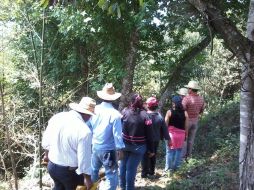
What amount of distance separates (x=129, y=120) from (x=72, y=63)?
7.25m

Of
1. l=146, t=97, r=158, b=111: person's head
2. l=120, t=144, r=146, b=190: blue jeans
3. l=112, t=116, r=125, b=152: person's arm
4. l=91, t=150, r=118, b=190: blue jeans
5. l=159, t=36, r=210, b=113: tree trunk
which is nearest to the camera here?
l=112, t=116, r=125, b=152: person's arm

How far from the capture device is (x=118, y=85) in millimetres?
11664

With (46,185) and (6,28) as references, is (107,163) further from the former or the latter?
(6,28)

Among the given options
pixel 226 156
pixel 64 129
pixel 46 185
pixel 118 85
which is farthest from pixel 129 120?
pixel 118 85

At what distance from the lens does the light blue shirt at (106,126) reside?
20.1ft

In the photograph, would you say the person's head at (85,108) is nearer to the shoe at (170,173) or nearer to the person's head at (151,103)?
the person's head at (151,103)

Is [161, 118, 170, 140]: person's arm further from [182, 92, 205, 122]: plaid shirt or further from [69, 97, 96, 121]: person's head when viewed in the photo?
[69, 97, 96, 121]: person's head

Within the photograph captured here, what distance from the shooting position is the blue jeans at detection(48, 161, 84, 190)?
16.6 feet

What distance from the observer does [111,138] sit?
6.25 metres

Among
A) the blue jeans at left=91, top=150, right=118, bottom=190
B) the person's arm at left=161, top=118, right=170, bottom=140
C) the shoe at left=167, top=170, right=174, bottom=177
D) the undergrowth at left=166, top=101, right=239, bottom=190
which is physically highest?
the person's arm at left=161, top=118, right=170, bottom=140

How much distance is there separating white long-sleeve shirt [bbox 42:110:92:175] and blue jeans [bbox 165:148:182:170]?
342 cm

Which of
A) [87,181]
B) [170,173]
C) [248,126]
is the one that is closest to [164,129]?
[170,173]

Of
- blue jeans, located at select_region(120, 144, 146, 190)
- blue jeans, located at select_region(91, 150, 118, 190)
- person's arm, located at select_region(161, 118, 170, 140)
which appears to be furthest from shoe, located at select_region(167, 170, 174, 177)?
blue jeans, located at select_region(91, 150, 118, 190)

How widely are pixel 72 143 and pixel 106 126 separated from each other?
1.29 meters
